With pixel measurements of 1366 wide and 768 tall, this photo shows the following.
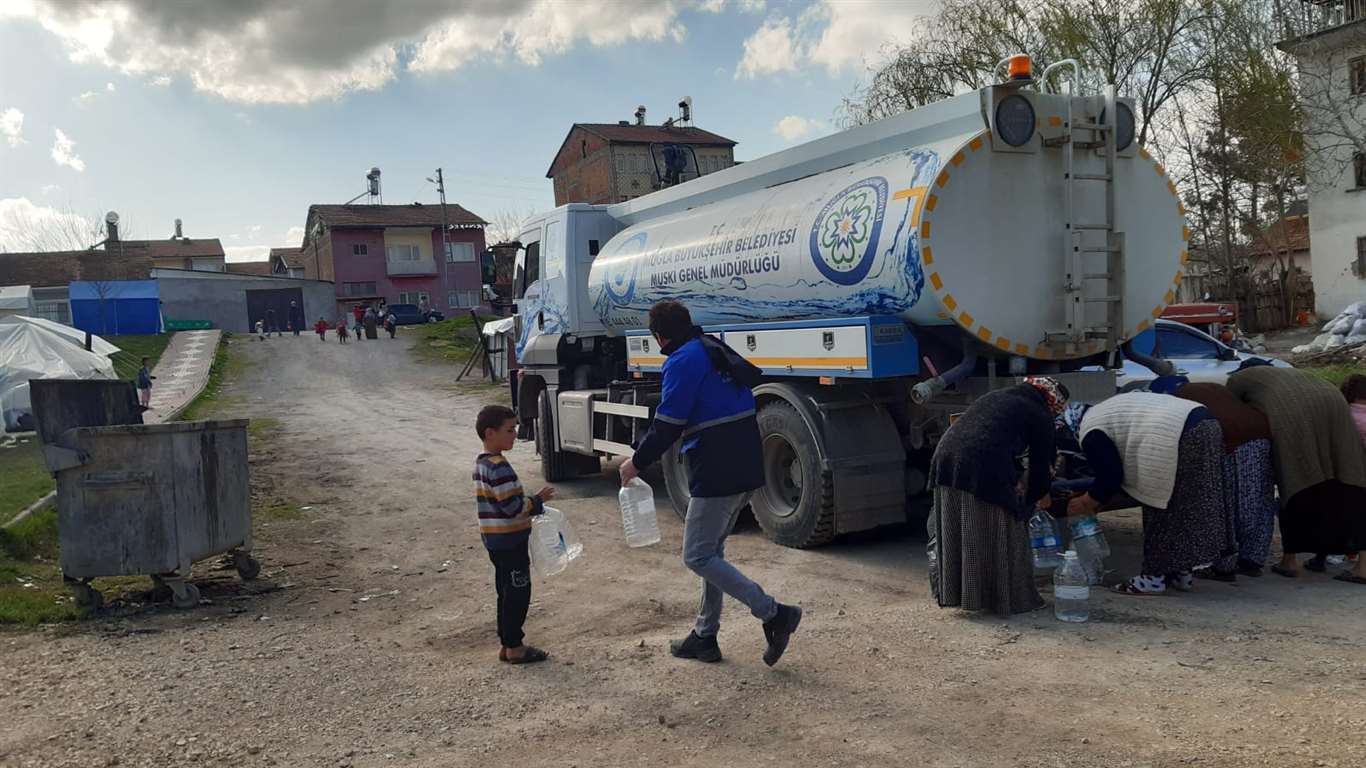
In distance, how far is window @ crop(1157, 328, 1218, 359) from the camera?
11281 millimetres

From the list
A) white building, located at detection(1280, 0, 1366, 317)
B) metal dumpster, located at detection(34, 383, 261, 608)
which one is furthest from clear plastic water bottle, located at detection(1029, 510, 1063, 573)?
white building, located at detection(1280, 0, 1366, 317)

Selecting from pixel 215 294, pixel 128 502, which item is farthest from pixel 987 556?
pixel 215 294

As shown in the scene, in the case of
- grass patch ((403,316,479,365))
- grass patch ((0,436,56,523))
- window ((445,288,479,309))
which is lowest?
grass patch ((0,436,56,523))

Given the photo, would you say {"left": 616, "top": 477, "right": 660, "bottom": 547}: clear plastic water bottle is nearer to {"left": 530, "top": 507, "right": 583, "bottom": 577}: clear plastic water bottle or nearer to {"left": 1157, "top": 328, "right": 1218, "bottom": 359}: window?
{"left": 530, "top": 507, "right": 583, "bottom": 577}: clear plastic water bottle

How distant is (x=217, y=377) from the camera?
31.7 m

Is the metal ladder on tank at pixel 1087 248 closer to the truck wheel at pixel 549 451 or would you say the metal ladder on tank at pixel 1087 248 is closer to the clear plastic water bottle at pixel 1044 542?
the clear plastic water bottle at pixel 1044 542

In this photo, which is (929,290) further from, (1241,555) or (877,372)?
(1241,555)

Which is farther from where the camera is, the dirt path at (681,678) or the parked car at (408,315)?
the parked car at (408,315)

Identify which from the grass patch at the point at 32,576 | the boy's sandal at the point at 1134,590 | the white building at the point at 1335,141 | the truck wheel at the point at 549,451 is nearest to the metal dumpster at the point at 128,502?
the grass patch at the point at 32,576

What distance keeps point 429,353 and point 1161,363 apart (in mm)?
32828

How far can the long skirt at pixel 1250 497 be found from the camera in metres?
5.86

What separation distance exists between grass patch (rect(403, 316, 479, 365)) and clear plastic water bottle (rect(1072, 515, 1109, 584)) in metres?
30.8

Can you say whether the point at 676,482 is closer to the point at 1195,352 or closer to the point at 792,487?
the point at 792,487

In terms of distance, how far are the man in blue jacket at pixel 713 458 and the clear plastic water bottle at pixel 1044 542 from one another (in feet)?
5.85
